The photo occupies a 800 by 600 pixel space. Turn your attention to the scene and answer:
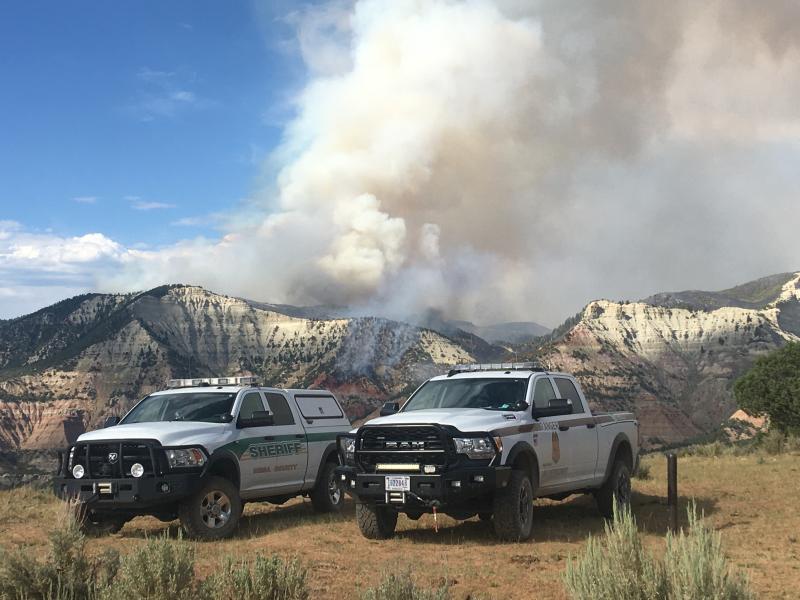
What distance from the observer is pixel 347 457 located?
37.1 ft

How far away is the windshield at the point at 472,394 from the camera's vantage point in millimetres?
11766

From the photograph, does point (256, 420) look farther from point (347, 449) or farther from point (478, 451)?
point (478, 451)

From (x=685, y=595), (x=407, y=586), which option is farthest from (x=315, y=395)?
(x=685, y=595)

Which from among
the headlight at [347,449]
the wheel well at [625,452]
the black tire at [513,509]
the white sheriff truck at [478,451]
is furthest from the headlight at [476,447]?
the wheel well at [625,452]

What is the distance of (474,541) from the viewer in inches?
438

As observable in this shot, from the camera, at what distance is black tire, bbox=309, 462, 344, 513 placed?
14.5 meters

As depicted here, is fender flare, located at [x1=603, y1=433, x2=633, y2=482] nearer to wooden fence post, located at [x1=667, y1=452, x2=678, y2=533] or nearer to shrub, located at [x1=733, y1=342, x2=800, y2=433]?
wooden fence post, located at [x1=667, y1=452, x2=678, y2=533]

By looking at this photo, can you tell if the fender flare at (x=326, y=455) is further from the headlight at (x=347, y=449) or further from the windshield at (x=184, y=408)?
the headlight at (x=347, y=449)

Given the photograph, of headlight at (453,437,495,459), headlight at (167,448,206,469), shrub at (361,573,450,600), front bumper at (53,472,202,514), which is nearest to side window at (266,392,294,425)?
headlight at (167,448,206,469)

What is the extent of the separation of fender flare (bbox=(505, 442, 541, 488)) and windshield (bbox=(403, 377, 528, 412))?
63cm

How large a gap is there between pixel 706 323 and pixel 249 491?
188 meters

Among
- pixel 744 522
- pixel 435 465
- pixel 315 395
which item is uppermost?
pixel 315 395

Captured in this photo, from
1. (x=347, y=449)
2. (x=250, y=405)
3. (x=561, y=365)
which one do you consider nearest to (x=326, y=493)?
(x=250, y=405)

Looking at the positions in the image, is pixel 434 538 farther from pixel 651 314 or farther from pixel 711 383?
pixel 651 314
